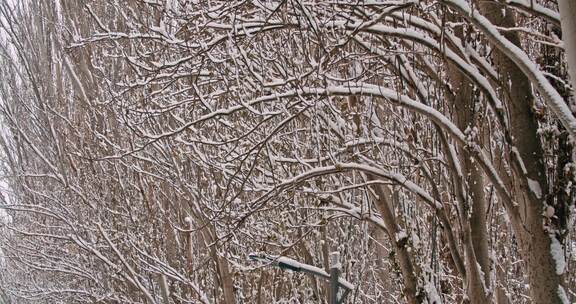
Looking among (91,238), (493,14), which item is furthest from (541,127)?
(91,238)

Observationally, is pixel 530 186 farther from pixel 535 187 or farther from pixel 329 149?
pixel 329 149

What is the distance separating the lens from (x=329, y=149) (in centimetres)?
574

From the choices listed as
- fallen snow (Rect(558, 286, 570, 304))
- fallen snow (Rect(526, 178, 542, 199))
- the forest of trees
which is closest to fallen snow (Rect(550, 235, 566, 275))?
the forest of trees

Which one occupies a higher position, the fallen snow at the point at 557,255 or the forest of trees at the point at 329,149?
the forest of trees at the point at 329,149

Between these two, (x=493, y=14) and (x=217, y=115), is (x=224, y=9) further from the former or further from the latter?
(x=493, y=14)

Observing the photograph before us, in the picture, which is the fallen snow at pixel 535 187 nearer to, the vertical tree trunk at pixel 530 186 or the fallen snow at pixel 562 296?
the vertical tree trunk at pixel 530 186

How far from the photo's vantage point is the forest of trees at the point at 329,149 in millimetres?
4836

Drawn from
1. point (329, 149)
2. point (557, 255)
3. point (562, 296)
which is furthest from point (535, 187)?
point (329, 149)

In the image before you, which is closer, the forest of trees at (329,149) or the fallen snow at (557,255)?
the fallen snow at (557,255)

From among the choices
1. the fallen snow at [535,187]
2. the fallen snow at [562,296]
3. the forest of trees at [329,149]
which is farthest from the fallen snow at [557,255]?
the fallen snow at [535,187]

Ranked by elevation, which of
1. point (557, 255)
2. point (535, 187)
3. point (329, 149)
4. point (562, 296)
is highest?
point (329, 149)

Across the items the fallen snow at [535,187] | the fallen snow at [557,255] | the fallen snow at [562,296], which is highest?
the fallen snow at [535,187]

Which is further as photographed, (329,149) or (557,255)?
(329,149)

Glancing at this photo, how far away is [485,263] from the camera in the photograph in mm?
5746
